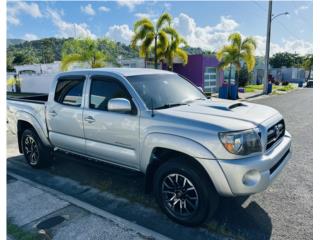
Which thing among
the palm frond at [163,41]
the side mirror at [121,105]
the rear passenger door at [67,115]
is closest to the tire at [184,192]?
the side mirror at [121,105]

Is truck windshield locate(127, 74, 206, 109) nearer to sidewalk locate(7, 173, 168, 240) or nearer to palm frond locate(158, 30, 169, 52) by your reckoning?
sidewalk locate(7, 173, 168, 240)

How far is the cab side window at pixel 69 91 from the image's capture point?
464 centimetres

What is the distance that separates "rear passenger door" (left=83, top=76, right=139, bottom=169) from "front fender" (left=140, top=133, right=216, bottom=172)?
17 centimetres

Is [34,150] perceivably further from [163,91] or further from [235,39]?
[235,39]

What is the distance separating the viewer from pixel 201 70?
23625 millimetres

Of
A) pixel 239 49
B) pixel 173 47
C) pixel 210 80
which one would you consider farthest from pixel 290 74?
pixel 173 47

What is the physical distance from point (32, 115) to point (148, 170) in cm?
306

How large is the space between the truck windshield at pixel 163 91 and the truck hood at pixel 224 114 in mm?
234

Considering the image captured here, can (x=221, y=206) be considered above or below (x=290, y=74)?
below

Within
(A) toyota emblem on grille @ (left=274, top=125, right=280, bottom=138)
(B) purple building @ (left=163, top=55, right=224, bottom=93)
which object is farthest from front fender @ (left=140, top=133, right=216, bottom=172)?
(B) purple building @ (left=163, top=55, right=224, bottom=93)

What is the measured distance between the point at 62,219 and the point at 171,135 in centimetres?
183
